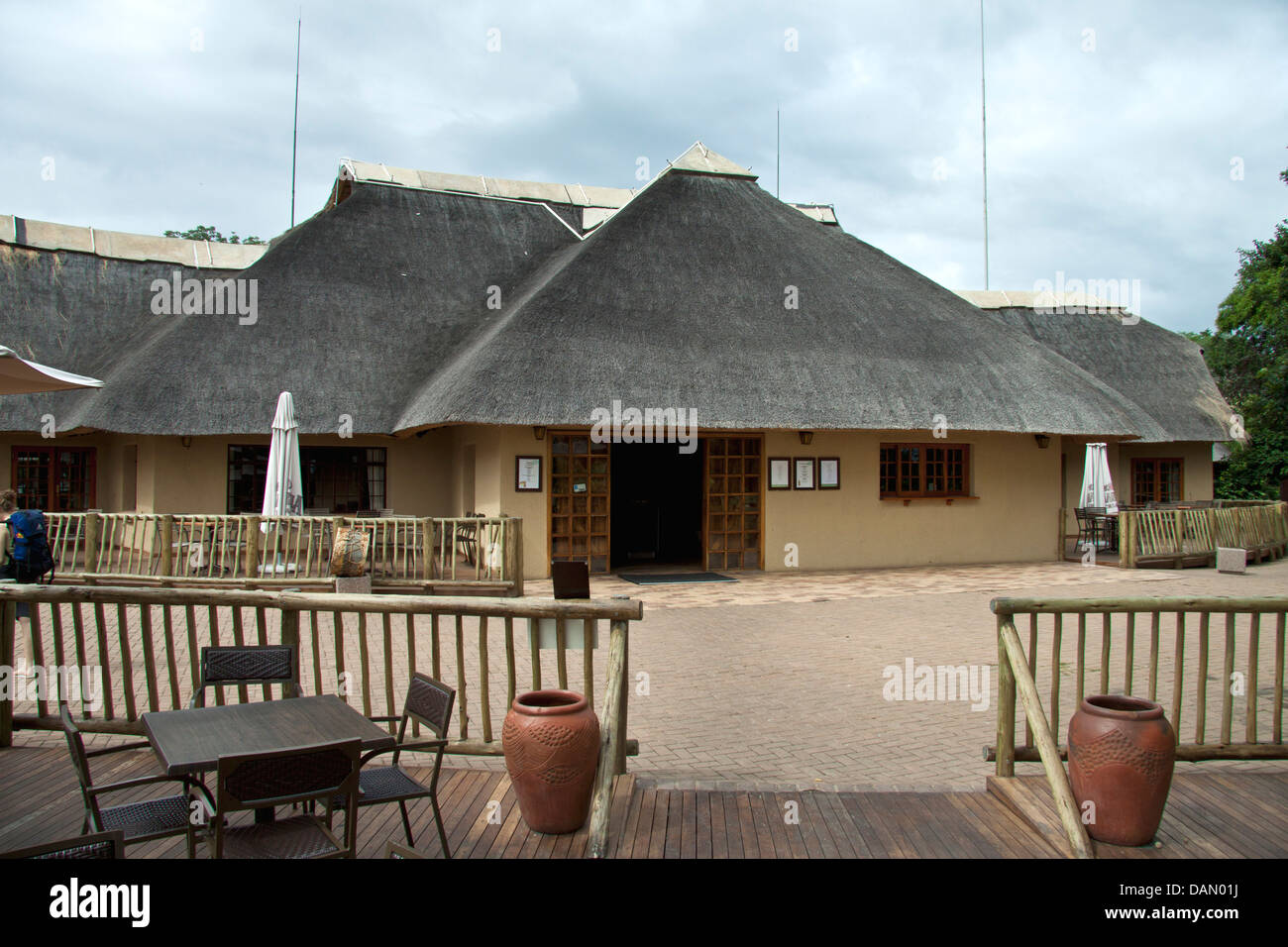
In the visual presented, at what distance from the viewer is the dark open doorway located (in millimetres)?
16641

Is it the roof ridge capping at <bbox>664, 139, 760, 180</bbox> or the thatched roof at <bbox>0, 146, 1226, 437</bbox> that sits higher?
the roof ridge capping at <bbox>664, 139, 760, 180</bbox>

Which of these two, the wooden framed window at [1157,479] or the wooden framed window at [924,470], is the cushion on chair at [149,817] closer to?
the wooden framed window at [924,470]

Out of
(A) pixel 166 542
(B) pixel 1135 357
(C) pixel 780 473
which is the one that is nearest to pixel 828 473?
(C) pixel 780 473

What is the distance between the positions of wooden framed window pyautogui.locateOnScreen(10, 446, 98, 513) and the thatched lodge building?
52 millimetres

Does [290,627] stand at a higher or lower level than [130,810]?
higher

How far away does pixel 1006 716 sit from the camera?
451 centimetres

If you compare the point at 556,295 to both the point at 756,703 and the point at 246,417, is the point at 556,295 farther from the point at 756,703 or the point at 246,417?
the point at 756,703

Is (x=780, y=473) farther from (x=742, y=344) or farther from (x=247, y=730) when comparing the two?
(x=247, y=730)

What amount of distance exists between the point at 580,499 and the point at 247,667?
9425 millimetres

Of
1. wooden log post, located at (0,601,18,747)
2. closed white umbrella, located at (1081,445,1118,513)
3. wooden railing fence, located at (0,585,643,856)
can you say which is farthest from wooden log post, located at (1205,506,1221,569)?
wooden log post, located at (0,601,18,747)

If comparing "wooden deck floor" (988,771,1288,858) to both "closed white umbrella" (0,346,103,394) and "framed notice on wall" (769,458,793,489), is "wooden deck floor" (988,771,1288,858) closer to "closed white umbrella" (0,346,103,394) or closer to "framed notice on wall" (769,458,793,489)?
"closed white umbrella" (0,346,103,394)

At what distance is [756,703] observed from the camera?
6.75 metres

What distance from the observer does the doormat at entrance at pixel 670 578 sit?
1342cm
